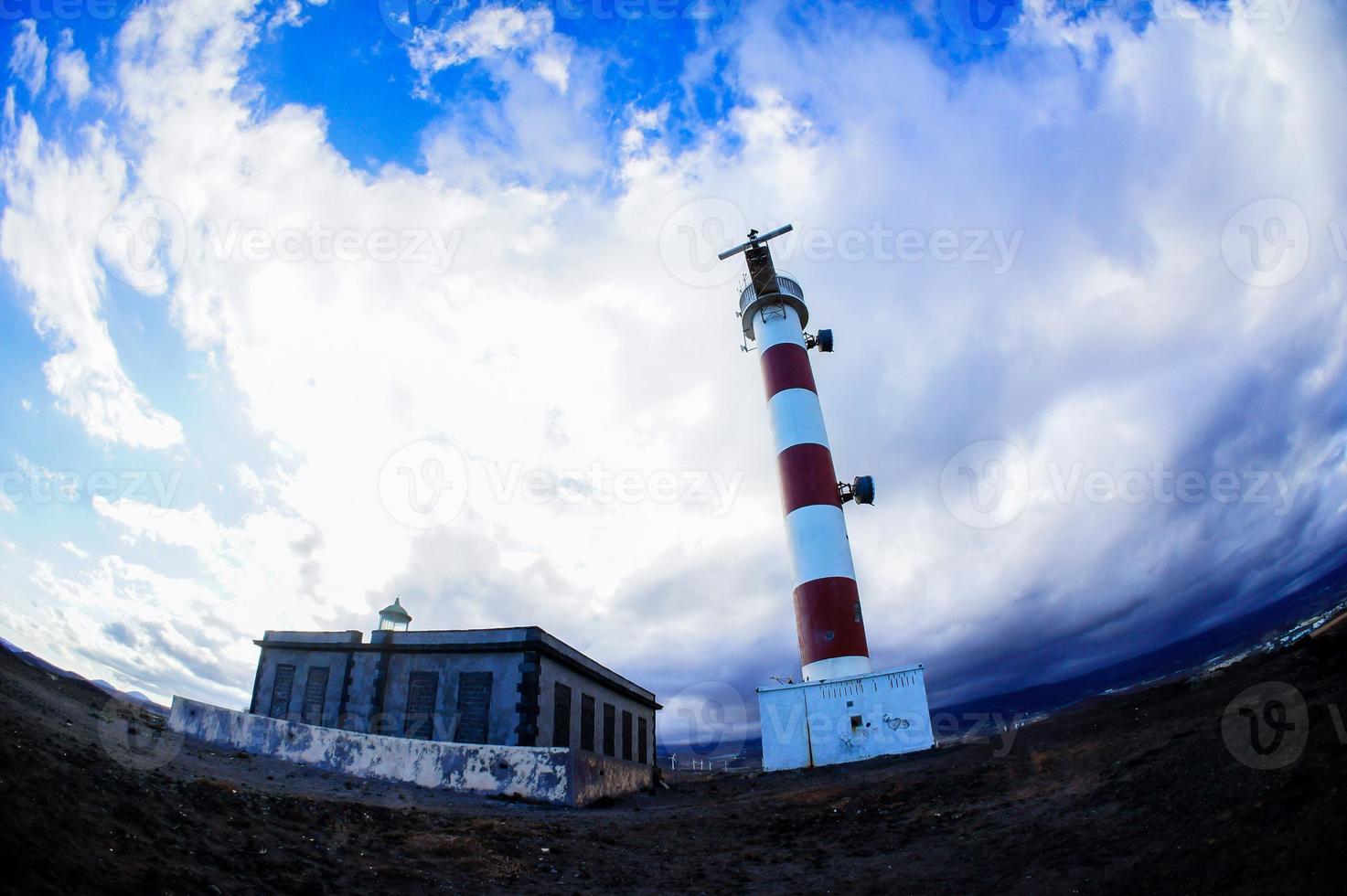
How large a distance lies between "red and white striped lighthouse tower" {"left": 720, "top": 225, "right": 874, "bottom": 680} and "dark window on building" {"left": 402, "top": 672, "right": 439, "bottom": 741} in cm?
1214

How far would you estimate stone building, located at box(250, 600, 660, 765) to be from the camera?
1802 centimetres

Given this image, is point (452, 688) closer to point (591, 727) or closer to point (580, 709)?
point (580, 709)

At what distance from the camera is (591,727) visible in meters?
21.2

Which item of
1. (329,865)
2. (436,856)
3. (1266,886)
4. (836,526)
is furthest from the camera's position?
(836,526)

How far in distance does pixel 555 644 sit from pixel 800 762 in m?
8.86

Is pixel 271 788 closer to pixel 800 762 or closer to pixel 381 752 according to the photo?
pixel 381 752

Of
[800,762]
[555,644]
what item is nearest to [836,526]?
[800,762]

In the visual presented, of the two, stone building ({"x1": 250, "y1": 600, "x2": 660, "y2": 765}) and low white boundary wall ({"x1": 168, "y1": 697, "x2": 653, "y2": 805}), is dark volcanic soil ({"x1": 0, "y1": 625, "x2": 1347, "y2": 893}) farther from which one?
stone building ({"x1": 250, "y1": 600, "x2": 660, "y2": 765})

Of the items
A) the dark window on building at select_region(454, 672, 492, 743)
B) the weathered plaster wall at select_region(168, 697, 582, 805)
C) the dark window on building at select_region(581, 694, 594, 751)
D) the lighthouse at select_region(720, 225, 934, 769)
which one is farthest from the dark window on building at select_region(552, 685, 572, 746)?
the lighthouse at select_region(720, 225, 934, 769)

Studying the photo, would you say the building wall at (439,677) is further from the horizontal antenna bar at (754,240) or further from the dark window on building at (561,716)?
the horizontal antenna bar at (754,240)

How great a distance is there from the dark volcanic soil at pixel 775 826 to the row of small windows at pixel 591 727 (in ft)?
22.7

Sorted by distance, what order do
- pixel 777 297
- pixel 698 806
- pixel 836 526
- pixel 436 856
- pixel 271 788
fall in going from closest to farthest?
pixel 436 856 → pixel 271 788 → pixel 698 806 → pixel 836 526 → pixel 777 297

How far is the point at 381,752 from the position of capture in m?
13.7

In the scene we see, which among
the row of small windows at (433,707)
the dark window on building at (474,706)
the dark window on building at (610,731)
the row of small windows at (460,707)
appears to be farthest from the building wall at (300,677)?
the dark window on building at (610,731)
